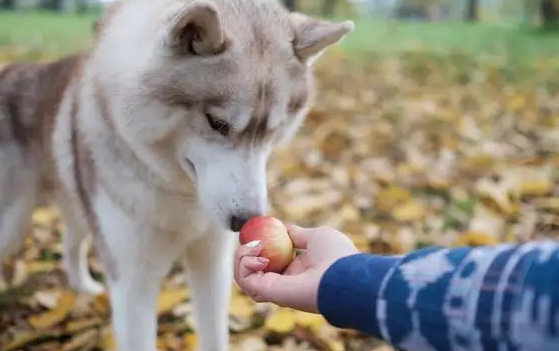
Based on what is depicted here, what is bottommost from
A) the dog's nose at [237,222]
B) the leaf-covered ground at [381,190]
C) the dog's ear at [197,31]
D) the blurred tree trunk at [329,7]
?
the leaf-covered ground at [381,190]

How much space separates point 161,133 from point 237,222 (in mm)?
233

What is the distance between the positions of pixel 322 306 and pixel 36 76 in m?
1.41

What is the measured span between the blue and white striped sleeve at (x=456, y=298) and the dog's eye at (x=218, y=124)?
0.56m

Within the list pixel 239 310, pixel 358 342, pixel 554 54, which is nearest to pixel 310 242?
pixel 358 342

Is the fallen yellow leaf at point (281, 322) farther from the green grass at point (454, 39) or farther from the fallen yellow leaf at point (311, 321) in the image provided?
the green grass at point (454, 39)

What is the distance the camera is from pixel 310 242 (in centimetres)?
133

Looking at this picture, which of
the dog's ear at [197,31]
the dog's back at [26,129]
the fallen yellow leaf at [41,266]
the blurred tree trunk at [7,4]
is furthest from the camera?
the blurred tree trunk at [7,4]

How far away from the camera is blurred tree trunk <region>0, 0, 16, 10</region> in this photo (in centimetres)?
468

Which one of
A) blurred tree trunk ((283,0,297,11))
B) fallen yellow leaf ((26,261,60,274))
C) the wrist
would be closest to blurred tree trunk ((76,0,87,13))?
blurred tree trunk ((283,0,297,11))

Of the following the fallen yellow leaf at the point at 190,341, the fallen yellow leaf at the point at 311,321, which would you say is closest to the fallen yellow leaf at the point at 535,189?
the fallen yellow leaf at the point at 311,321

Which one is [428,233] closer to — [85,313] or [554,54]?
[85,313]

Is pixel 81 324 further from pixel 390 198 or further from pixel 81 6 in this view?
pixel 81 6

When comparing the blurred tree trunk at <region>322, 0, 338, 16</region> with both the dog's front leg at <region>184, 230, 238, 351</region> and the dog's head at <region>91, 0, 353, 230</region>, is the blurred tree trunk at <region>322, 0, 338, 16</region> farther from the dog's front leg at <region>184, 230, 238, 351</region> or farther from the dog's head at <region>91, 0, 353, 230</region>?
the dog's head at <region>91, 0, 353, 230</region>

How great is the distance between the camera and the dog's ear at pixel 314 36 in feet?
5.70
